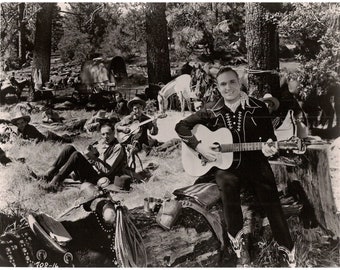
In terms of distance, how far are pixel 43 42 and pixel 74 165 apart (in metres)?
1.20

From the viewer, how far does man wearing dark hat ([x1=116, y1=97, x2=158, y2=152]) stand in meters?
4.34

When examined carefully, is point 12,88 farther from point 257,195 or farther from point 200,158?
point 257,195

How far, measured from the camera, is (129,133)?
4348 millimetres

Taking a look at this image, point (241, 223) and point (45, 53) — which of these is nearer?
point (241, 223)

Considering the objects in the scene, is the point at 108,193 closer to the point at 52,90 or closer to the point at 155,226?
the point at 155,226


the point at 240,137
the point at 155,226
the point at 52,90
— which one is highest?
the point at 52,90

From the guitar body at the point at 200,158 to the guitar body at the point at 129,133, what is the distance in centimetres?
46

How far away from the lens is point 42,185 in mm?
4332

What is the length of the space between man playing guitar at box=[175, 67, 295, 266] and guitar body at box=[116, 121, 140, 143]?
0.45m

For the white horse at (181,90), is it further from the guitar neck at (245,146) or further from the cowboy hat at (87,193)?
the cowboy hat at (87,193)

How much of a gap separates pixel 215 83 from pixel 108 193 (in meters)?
1.37

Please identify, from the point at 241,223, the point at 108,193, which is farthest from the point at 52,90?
the point at 241,223

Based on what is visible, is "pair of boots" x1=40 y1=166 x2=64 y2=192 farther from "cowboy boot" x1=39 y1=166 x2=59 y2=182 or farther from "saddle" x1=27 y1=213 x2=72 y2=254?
"saddle" x1=27 y1=213 x2=72 y2=254

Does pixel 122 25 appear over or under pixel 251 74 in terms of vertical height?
over
